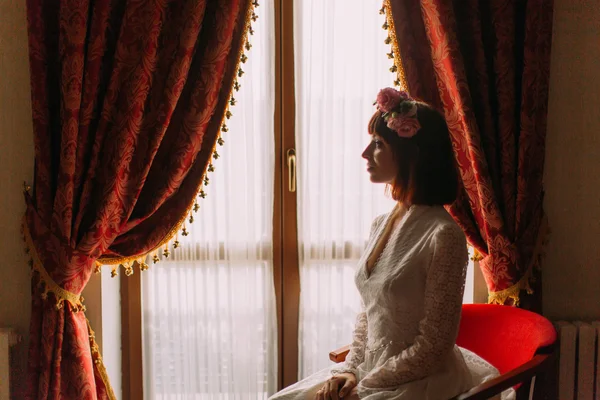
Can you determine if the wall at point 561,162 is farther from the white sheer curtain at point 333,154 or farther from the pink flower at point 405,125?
the pink flower at point 405,125

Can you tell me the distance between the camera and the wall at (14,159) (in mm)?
2334

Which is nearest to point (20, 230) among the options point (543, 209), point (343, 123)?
point (343, 123)

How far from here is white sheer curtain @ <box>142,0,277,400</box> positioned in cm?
249

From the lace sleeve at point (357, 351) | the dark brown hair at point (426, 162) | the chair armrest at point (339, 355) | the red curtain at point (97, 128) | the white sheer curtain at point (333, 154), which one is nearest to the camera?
the dark brown hair at point (426, 162)

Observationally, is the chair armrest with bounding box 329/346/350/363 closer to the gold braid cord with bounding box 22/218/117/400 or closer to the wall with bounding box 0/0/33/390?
the gold braid cord with bounding box 22/218/117/400

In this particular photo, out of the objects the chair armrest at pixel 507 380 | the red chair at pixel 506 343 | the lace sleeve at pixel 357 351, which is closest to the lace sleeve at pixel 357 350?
the lace sleeve at pixel 357 351

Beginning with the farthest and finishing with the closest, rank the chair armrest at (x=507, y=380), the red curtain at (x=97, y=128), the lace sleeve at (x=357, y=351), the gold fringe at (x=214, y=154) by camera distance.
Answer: the gold fringe at (x=214, y=154) → the red curtain at (x=97, y=128) → the lace sleeve at (x=357, y=351) → the chair armrest at (x=507, y=380)

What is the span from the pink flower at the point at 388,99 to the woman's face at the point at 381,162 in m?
0.09

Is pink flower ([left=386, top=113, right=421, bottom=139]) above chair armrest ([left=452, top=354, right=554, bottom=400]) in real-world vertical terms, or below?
above

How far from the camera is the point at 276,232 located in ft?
8.36

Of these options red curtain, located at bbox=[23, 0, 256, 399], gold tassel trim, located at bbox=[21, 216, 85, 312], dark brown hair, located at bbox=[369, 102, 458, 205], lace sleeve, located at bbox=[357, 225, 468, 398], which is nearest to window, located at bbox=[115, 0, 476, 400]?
red curtain, located at bbox=[23, 0, 256, 399]

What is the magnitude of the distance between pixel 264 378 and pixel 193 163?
1.00 meters

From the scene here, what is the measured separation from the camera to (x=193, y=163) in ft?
7.75

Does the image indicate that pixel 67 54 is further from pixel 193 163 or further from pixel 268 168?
pixel 268 168
